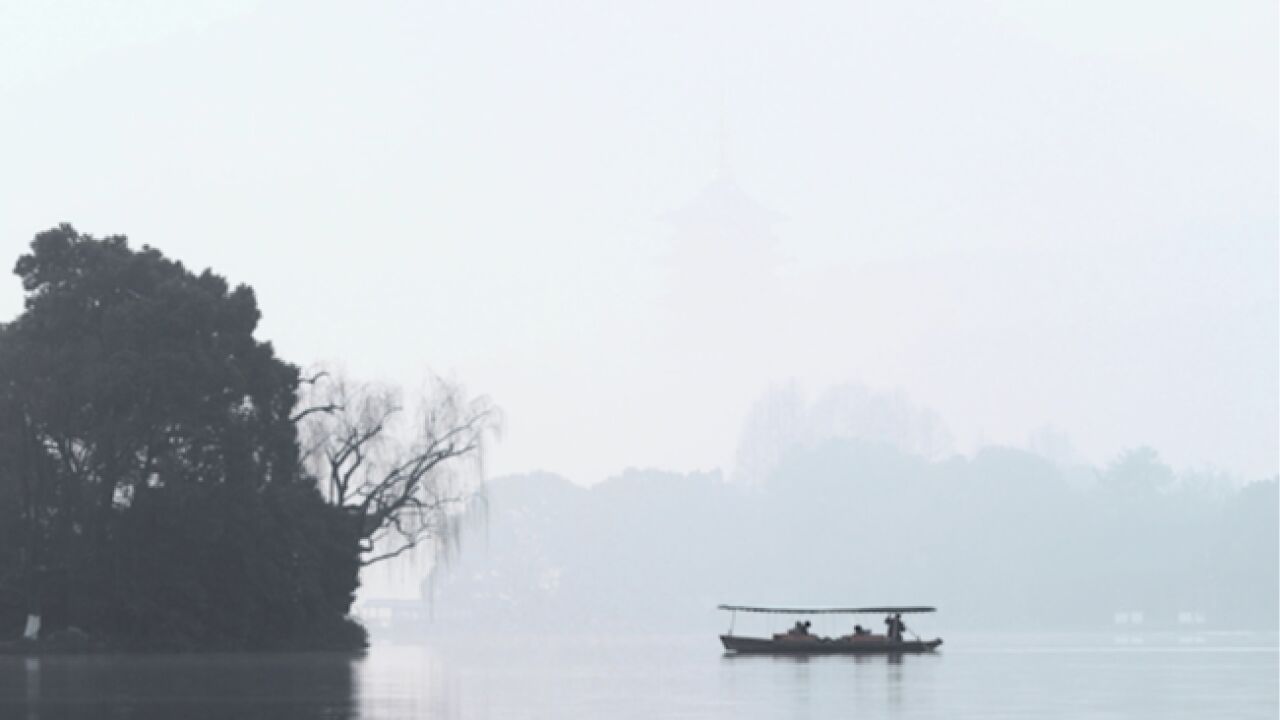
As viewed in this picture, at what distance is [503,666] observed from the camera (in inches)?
2795

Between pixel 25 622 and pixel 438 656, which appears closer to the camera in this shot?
pixel 25 622

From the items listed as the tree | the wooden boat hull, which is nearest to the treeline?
the tree

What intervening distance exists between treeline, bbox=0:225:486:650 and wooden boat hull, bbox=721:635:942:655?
14.3m

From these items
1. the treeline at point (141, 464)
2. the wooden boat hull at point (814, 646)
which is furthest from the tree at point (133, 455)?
the wooden boat hull at point (814, 646)

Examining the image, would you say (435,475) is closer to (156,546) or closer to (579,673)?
(156,546)

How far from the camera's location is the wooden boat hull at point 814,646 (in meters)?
83.4

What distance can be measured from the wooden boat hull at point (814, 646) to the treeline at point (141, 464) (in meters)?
14.3

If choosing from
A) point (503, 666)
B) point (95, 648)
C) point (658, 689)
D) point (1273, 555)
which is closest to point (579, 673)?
point (503, 666)

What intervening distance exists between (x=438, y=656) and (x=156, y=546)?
1194 centimetres

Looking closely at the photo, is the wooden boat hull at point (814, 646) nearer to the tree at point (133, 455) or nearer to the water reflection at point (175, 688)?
the tree at point (133, 455)

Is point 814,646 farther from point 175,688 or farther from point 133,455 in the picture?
point 175,688

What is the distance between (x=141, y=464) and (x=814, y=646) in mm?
22928

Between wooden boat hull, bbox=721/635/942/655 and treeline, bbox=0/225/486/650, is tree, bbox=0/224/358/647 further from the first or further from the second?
wooden boat hull, bbox=721/635/942/655

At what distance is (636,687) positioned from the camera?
52594mm
